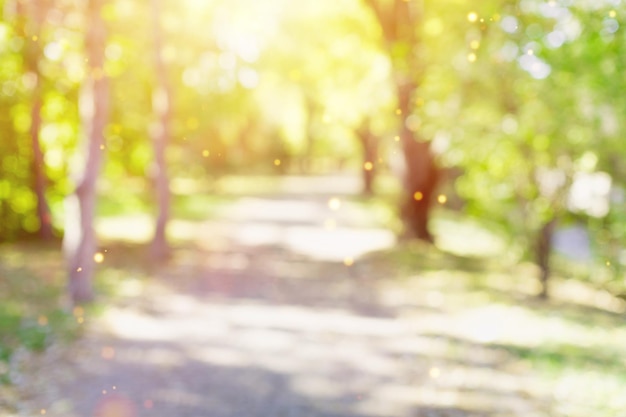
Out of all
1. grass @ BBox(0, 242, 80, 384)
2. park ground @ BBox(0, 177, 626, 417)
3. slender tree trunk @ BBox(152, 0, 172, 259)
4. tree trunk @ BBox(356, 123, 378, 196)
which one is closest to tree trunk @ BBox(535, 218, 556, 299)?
park ground @ BBox(0, 177, 626, 417)

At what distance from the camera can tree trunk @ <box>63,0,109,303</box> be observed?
11.7 meters

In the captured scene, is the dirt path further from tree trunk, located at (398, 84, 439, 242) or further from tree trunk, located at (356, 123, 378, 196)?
tree trunk, located at (356, 123, 378, 196)

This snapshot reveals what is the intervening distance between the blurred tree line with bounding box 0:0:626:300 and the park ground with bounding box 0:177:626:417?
1440 millimetres

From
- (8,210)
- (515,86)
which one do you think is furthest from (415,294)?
(8,210)

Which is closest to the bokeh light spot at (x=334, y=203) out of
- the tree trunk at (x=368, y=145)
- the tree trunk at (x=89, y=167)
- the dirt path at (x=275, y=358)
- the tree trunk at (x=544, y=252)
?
the tree trunk at (x=368, y=145)

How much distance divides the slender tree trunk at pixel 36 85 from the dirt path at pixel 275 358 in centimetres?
606

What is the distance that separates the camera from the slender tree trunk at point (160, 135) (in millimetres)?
15859

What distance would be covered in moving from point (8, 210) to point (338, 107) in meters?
12.2

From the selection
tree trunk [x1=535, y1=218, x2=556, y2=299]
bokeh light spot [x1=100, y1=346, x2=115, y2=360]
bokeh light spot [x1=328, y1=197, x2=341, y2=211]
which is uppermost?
tree trunk [x1=535, y1=218, x2=556, y2=299]

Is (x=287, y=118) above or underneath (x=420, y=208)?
above

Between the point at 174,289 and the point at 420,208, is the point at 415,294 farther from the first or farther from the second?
the point at 420,208

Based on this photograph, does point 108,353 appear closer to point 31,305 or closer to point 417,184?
point 31,305

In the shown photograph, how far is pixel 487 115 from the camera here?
14336 millimetres

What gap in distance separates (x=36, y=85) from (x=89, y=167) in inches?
347
